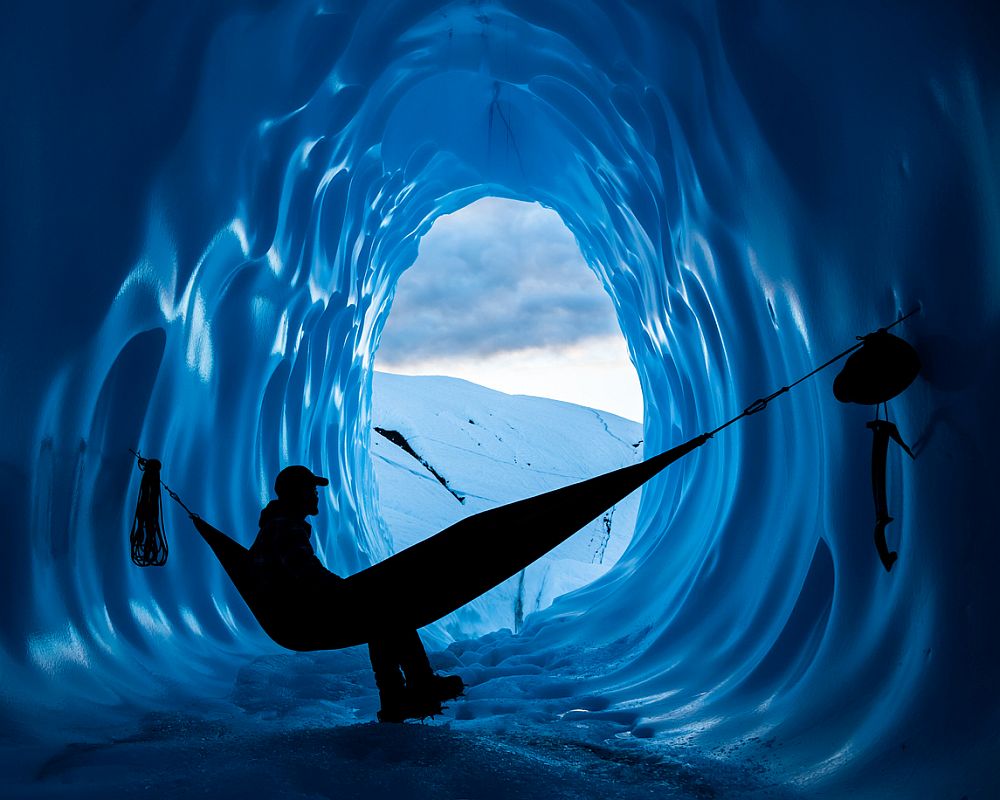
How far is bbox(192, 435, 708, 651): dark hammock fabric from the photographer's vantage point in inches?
116

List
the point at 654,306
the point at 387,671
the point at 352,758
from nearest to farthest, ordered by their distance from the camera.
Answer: the point at 352,758 < the point at 387,671 < the point at 654,306

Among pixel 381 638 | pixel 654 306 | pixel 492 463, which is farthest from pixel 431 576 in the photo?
pixel 492 463

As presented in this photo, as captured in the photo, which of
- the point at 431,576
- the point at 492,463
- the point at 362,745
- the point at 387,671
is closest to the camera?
the point at 362,745

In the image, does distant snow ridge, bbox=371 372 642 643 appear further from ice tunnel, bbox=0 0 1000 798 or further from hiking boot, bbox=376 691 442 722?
hiking boot, bbox=376 691 442 722

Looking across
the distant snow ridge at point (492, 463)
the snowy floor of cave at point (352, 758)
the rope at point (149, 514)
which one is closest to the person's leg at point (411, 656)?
the snowy floor of cave at point (352, 758)

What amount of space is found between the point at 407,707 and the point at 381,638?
0.90ft

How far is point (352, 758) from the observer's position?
8.77 ft

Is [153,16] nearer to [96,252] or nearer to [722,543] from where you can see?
[96,252]

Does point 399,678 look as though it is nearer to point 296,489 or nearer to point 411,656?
point 411,656


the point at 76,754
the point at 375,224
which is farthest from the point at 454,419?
the point at 76,754

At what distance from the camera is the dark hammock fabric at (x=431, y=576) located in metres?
2.96

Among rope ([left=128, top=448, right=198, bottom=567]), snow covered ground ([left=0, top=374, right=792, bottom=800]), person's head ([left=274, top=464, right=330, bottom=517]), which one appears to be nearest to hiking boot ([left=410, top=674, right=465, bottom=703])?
snow covered ground ([left=0, top=374, right=792, bottom=800])

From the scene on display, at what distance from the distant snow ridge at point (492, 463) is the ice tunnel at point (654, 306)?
5126 mm

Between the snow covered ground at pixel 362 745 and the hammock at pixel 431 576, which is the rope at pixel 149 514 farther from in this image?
the hammock at pixel 431 576
